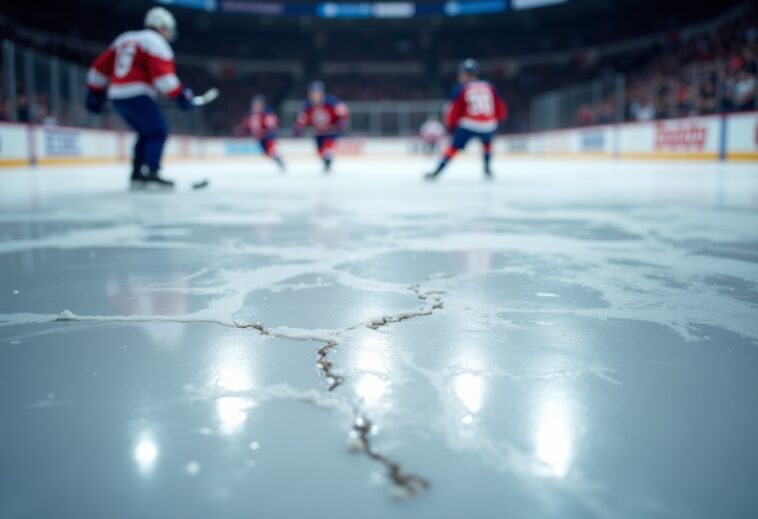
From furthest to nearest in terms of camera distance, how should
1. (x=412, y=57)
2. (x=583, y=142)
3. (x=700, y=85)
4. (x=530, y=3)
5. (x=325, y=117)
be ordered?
(x=412, y=57) → (x=530, y=3) → (x=583, y=142) → (x=700, y=85) → (x=325, y=117)

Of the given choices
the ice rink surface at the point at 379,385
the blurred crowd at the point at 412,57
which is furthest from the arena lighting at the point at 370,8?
the ice rink surface at the point at 379,385

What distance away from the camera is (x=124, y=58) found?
4602 mm

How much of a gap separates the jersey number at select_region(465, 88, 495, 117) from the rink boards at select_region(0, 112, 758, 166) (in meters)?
5.23

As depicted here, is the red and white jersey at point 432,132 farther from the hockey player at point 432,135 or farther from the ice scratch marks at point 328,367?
the ice scratch marks at point 328,367

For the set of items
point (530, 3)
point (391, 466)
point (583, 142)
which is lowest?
point (391, 466)

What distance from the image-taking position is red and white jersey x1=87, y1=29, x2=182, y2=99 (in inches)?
178

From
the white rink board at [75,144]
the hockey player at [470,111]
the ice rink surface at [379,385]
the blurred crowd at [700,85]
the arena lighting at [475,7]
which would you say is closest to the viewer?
the ice rink surface at [379,385]

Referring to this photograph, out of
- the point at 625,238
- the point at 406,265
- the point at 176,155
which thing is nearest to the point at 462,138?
the point at 625,238

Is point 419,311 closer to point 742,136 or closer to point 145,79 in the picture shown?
point 145,79

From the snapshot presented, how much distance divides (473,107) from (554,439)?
249 inches

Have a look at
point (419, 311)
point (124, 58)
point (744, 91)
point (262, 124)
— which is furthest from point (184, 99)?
point (744, 91)

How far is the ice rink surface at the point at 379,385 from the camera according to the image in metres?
0.59

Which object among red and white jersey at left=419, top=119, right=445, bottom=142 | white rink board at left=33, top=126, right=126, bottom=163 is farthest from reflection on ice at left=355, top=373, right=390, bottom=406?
red and white jersey at left=419, top=119, right=445, bottom=142

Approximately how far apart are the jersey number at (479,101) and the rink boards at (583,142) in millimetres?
5228
